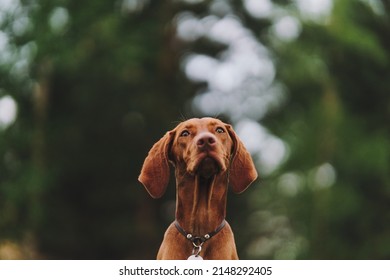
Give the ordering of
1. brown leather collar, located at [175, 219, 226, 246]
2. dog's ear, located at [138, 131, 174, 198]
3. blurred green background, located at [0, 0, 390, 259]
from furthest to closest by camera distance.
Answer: blurred green background, located at [0, 0, 390, 259] → brown leather collar, located at [175, 219, 226, 246] → dog's ear, located at [138, 131, 174, 198]

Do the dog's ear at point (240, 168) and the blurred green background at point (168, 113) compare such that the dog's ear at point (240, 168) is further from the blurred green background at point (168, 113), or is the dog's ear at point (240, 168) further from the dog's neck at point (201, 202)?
the blurred green background at point (168, 113)

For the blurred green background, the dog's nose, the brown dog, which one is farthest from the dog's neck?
the blurred green background

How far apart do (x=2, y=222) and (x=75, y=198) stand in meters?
3.35

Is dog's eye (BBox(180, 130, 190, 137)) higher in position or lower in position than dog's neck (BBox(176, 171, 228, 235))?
higher

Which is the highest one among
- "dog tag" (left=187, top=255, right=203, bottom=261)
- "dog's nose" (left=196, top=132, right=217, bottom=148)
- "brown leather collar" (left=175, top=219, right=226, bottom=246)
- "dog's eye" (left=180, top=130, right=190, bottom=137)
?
"dog's eye" (left=180, top=130, right=190, bottom=137)

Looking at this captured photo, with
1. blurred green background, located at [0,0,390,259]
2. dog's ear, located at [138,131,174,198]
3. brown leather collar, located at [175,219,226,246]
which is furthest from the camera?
blurred green background, located at [0,0,390,259]

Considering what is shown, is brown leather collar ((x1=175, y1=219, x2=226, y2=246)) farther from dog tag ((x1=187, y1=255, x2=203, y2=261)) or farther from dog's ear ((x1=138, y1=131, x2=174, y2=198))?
dog's ear ((x1=138, y1=131, x2=174, y2=198))

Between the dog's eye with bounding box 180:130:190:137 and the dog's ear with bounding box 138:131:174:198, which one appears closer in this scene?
the dog's ear with bounding box 138:131:174:198

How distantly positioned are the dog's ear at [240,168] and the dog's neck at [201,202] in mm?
66

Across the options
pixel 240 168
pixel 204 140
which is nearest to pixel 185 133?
pixel 204 140

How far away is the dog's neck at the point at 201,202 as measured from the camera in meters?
2.53

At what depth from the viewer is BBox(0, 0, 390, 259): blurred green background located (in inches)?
745

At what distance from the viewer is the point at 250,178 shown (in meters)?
2.41
